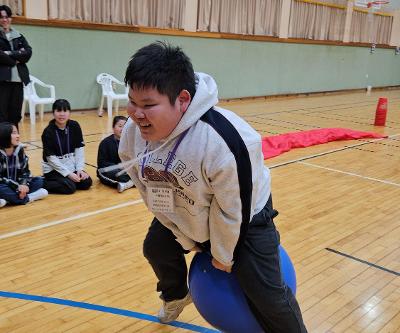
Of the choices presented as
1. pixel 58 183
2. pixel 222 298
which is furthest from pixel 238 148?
pixel 58 183

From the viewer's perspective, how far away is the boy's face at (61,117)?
399 cm

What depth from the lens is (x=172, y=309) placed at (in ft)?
7.23

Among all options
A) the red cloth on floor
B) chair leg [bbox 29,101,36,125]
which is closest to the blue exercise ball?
the red cloth on floor

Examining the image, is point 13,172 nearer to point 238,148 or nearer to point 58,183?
point 58,183

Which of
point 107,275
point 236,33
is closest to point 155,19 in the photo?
point 236,33

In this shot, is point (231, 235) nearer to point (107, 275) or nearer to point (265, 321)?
point (265, 321)

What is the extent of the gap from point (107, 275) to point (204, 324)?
2.42 ft

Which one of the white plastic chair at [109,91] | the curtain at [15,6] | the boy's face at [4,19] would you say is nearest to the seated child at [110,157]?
the boy's face at [4,19]

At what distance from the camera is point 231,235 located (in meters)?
1.59

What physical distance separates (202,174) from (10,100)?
16.1ft

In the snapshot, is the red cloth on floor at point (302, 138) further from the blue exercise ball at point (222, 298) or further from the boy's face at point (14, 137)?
the blue exercise ball at point (222, 298)

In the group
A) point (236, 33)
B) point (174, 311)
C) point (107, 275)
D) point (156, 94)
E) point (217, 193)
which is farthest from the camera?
point (236, 33)

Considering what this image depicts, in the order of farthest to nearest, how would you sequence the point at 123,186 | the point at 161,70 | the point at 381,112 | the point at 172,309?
1. the point at 381,112
2. the point at 123,186
3. the point at 172,309
4. the point at 161,70

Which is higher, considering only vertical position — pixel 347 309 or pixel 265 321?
pixel 265 321
